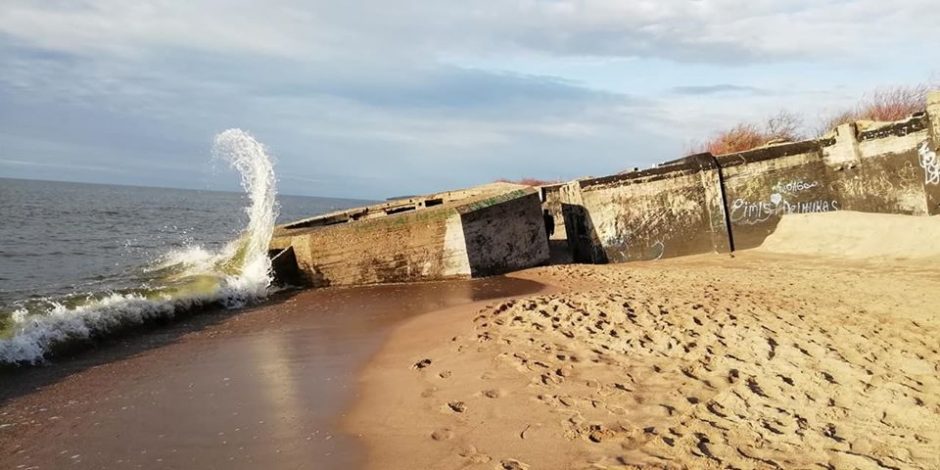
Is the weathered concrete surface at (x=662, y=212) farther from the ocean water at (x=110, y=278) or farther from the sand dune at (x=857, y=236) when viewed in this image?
the ocean water at (x=110, y=278)

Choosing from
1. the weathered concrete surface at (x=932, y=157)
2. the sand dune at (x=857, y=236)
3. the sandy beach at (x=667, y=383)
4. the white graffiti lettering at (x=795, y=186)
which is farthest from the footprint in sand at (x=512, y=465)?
the weathered concrete surface at (x=932, y=157)

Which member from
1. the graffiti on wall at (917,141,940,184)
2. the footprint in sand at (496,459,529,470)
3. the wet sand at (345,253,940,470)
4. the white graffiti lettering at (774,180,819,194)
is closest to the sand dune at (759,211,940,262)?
the white graffiti lettering at (774,180,819,194)

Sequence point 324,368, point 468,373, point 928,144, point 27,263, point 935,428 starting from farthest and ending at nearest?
point 27,263, point 928,144, point 324,368, point 468,373, point 935,428

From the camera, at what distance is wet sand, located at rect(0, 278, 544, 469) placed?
395cm

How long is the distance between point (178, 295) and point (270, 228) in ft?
10.0

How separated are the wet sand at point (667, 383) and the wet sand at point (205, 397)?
15.6 inches

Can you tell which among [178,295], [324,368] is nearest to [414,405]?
[324,368]

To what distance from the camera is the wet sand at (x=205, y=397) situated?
3949 mm

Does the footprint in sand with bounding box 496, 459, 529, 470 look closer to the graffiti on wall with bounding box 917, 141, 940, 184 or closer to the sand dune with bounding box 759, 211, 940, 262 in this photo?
the sand dune with bounding box 759, 211, 940, 262

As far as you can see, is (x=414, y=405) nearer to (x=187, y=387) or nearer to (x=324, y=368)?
(x=324, y=368)

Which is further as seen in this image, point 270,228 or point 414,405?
point 270,228

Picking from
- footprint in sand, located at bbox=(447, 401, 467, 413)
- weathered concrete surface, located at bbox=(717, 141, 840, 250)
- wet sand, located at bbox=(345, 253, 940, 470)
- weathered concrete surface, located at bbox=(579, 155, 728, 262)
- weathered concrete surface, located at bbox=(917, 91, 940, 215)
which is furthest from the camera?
weathered concrete surface, located at bbox=(579, 155, 728, 262)

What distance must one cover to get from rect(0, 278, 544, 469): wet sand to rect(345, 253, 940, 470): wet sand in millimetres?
397

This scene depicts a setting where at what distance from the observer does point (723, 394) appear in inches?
169
